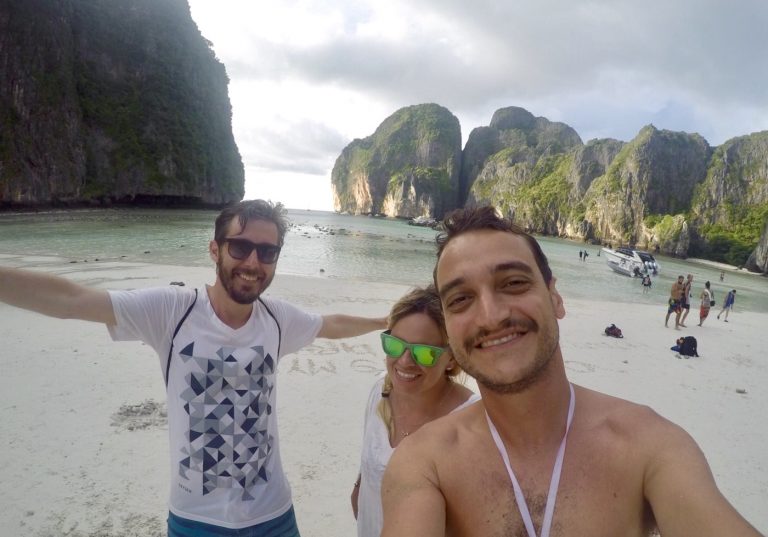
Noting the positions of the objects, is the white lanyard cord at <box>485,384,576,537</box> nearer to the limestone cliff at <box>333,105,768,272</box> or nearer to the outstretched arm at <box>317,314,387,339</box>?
the outstretched arm at <box>317,314,387,339</box>

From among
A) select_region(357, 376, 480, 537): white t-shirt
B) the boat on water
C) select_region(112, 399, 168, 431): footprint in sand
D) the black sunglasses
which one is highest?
the black sunglasses

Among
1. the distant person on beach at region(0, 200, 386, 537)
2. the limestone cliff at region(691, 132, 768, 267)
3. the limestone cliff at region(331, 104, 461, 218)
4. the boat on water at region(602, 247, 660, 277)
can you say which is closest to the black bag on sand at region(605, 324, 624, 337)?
the distant person on beach at region(0, 200, 386, 537)

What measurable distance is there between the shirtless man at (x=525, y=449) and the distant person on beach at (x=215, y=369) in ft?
2.83

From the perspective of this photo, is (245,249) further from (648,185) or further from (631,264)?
(648,185)

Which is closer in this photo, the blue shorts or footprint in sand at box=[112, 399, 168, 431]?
the blue shorts

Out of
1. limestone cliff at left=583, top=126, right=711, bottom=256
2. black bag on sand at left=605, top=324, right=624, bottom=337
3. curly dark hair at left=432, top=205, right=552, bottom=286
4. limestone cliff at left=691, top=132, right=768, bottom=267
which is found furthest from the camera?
limestone cliff at left=583, top=126, right=711, bottom=256

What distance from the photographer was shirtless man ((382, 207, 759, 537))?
1.36m

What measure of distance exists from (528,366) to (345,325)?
174 cm

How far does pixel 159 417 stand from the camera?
15.7ft

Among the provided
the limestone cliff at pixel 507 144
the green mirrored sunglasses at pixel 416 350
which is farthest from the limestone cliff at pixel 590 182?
the green mirrored sunglasses at pixel 416 350

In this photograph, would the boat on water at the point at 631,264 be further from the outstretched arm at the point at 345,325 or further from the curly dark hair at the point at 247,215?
the curly dark hair at the point at 247,215

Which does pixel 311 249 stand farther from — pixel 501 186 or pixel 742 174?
pixel 501 186

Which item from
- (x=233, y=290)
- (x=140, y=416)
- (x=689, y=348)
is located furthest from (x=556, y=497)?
(x=689, y=348)

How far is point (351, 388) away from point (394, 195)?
14720cm
